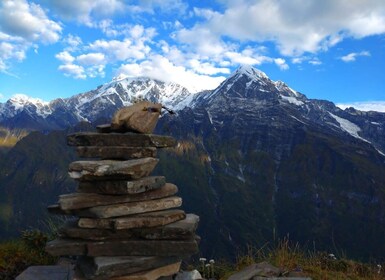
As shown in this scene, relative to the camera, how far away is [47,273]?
10.9 metres

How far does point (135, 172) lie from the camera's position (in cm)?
996

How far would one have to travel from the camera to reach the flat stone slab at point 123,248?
9.67 m

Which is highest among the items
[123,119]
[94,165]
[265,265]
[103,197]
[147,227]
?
[123,119]

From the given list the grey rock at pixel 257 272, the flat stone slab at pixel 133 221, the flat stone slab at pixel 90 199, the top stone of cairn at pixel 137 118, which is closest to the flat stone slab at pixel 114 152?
the top stone of cairn at pixel 137 118

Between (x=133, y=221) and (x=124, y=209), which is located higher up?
(x=124, y=209)

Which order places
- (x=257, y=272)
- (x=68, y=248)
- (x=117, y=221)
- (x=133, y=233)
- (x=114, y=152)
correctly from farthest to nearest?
(x=257, y=272)
(x=114, y=152)
(x=133, y=233)
(x=68, y=248)
(x=117, y=221)

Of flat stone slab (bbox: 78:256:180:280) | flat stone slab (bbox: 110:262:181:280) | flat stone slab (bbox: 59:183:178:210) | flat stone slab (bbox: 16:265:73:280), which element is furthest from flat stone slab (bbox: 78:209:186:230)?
flat stone slab (bbox: 16:265:73:280)

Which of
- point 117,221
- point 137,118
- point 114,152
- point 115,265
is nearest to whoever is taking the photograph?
point 115,265

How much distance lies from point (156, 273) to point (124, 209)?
165cm

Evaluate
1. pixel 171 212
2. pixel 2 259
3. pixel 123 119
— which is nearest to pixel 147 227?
pixel 171 212

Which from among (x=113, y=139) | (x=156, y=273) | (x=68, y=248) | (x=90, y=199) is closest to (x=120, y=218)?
(x=90, y=199)

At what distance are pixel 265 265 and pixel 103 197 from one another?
445 cm

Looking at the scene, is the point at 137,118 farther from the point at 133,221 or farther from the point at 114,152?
the point at 133,221

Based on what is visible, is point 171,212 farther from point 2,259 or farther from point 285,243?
point 2,259
